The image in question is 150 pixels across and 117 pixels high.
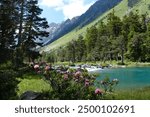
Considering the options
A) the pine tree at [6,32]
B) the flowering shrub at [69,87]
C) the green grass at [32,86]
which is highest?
the pine tree at [6,32]

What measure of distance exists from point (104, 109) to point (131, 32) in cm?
11410

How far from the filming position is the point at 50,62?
6469cm

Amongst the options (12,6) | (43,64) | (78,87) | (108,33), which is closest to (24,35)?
(12,6)

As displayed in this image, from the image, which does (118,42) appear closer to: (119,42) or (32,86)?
(119,42)

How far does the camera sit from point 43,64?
56.0 ft

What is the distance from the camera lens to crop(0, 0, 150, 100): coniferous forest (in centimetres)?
1389

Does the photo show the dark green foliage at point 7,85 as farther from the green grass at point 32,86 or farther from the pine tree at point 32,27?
the pine tree at point 32,27

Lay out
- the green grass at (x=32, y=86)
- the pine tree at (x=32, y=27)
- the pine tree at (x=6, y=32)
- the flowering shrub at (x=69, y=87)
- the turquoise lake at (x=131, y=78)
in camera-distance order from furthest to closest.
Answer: the pine tree at (x=32, y=27), the pine tree at (x=6, y=32), the turquoise lake at (x=131, y=78), the green grass at (x=32, y=86), the flowering shrub at (x=69, y=87)

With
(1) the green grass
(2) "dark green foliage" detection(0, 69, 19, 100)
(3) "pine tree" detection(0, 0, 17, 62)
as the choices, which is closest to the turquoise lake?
(1) the green grass

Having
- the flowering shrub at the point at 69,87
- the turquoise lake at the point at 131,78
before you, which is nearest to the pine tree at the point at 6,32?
the turquoise lake at the point at 131,78

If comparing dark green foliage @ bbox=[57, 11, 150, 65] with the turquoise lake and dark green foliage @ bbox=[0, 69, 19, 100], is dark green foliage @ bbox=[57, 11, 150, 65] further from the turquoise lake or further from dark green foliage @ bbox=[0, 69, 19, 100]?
dark green foliage @ bbox=[0, 69, 19, 100]

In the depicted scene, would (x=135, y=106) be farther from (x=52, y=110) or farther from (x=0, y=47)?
(x=0, y=47)

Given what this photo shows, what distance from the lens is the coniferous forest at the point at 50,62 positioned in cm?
1389

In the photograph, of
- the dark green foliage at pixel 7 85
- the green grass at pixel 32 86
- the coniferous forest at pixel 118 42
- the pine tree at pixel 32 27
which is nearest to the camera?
the dark green foliage at pixel 7 85
